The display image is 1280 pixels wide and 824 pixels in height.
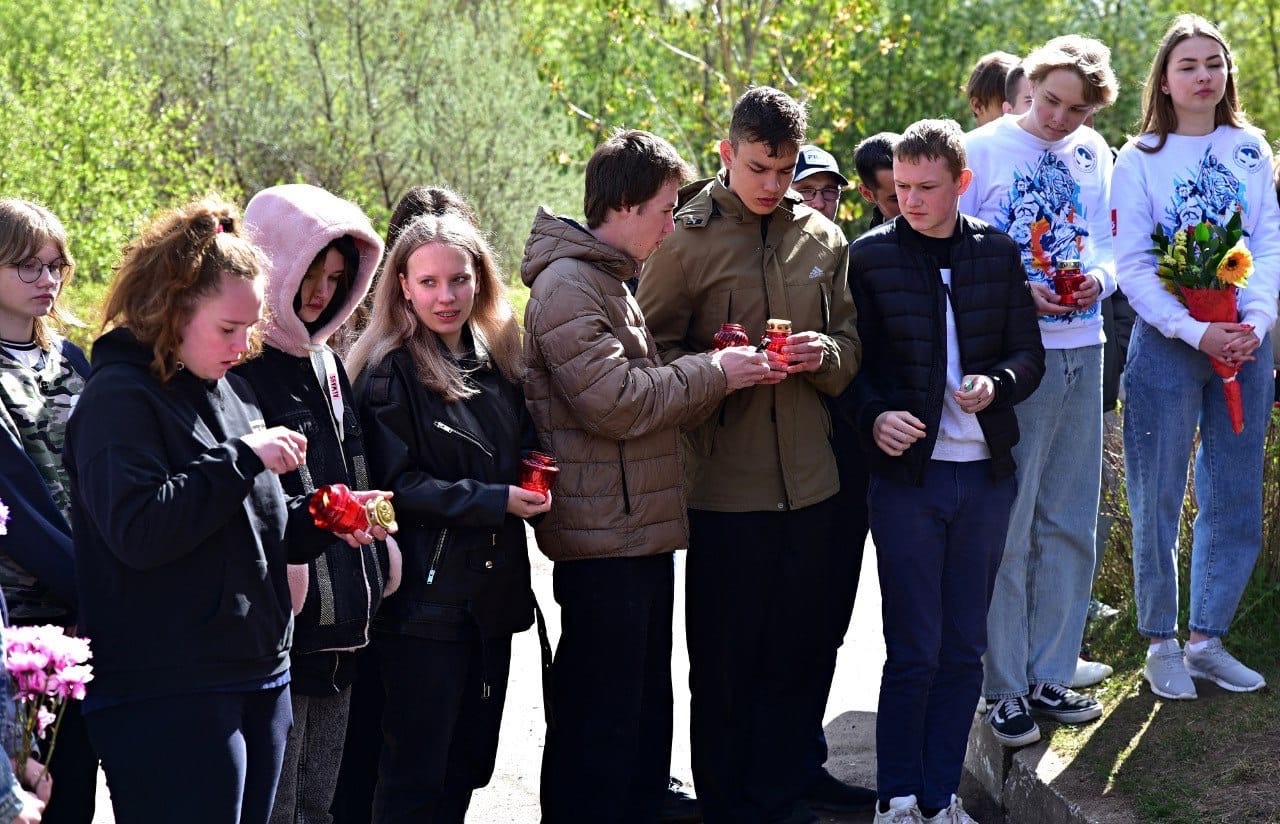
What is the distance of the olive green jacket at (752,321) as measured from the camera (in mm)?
4449

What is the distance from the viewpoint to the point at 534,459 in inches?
154

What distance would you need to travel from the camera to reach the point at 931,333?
4426mm

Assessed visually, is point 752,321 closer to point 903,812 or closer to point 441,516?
point 441,516

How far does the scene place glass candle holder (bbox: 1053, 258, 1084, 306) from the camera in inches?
185

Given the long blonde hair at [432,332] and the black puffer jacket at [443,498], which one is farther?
the long blonde hair at [432,332]

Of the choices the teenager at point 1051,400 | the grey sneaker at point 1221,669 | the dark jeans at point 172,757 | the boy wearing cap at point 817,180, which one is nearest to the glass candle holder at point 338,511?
the dark jeans at point 172,757

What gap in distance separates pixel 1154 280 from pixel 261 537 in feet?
10.7

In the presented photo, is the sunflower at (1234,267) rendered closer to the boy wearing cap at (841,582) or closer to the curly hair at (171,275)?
the boy wearing cap at (841,582)

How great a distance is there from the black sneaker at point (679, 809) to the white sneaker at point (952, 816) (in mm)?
810

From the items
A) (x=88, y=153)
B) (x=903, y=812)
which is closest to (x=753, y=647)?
(x=903, y=812)

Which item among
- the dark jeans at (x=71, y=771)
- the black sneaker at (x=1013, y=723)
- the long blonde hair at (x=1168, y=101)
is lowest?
the black sneaker at (x=1013, y=723)

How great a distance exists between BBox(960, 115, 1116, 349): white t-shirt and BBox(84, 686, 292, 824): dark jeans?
3.06 metres

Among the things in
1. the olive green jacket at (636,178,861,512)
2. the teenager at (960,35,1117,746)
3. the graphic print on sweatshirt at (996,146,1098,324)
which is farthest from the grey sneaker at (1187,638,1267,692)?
the olive green jacket at (636,178,861,512)

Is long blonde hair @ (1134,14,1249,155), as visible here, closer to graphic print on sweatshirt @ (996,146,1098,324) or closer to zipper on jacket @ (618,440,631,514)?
graphic print on sweatshirt @ (996,146,1098,324)
